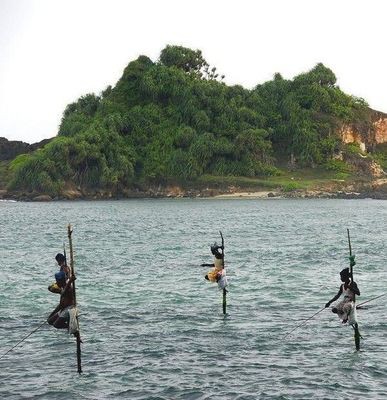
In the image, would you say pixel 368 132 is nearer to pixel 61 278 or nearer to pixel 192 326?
pixel 192 326

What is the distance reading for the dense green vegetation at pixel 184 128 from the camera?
525ft

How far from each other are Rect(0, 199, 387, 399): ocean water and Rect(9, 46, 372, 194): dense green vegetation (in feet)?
329

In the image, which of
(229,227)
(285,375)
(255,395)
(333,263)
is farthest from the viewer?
(229,227)

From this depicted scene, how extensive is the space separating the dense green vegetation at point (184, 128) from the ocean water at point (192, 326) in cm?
10036

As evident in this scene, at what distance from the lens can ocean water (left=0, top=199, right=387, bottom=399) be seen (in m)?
20.5

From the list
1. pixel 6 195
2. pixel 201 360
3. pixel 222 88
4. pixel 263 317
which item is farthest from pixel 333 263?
pixel 222 88

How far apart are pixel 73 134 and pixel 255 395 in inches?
6262

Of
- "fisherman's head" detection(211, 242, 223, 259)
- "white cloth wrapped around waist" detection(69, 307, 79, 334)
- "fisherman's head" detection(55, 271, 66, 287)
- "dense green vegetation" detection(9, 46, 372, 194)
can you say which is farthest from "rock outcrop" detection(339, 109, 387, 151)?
"white cloth wrapped around waist" detection(69, 307, 79, 334)

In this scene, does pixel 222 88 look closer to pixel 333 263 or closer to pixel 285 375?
pixel 333 263

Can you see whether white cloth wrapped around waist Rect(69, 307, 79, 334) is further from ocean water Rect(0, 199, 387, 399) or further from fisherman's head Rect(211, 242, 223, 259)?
fisherman's head Rect(211, 242, 223, 259)

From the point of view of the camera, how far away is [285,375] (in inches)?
837

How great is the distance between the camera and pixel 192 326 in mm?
27562

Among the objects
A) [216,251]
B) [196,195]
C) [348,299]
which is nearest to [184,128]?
[196,195]

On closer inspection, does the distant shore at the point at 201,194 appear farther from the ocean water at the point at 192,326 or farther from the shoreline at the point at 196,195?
the ocean water at the point at 192,326
